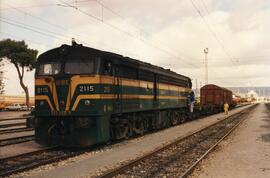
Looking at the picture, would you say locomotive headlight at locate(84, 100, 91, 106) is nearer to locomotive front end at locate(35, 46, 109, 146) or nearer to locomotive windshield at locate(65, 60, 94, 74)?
locomotive front end at locate(35, 46, 109, 146)

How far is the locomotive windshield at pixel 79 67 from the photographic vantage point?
1484cm

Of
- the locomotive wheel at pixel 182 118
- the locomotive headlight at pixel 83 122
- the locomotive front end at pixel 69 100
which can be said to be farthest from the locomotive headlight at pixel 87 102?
the locomotive wheel at pixel 182 118

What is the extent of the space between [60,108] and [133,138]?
16.1 ft

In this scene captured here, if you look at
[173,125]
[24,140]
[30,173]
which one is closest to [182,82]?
[173,125]

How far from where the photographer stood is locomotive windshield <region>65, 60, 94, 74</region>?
1484 centimetres

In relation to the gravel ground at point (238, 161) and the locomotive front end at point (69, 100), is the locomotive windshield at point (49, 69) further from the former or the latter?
the gravel ground at point (238, 161)

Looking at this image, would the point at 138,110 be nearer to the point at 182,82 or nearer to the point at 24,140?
the point at 24,140

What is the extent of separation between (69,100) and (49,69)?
Result: 1.71 metres

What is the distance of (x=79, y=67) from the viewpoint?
591 inches

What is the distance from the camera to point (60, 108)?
14.9 m

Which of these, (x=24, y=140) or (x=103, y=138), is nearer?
(x=103, y=138)

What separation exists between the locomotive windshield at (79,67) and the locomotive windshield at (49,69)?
0.42 meters

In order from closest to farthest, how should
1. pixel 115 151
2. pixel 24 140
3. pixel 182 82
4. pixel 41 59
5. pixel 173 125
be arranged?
pixel 115 151, pixel 41 59, pixel 24 140, pixel 173 125, pixel 182 82

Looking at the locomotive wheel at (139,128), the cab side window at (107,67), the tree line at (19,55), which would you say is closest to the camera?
the cab side window at (107,67)
